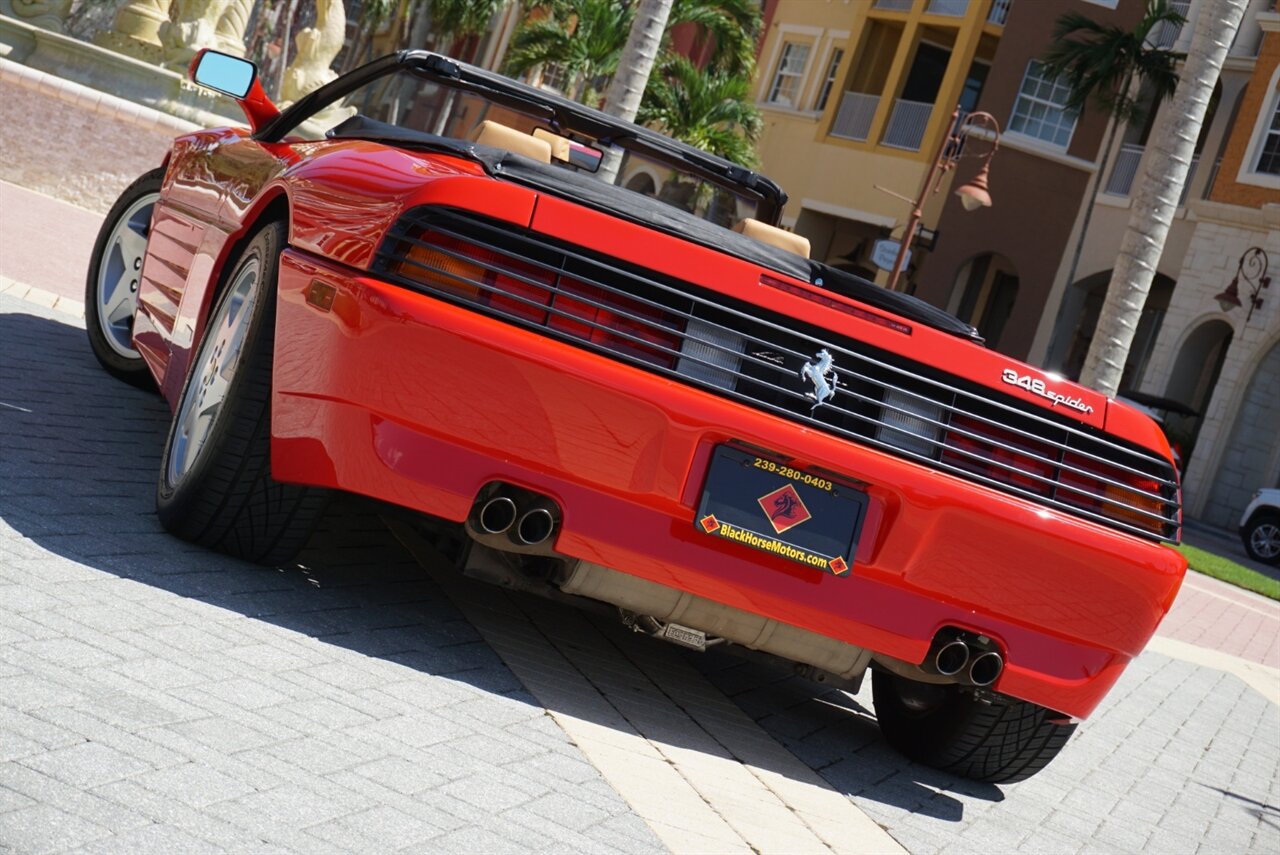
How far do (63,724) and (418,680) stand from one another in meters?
1.19

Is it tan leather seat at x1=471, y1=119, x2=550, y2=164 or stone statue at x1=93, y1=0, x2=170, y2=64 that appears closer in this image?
tan leather seat at x1=471, y1=119, x2=550, y2=164

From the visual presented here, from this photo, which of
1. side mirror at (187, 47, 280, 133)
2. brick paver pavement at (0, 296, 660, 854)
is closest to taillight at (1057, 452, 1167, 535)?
brick paver pavement at (0, 296, 660, 854)

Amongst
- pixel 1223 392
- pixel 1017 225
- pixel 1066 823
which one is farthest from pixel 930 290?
pixel 1066 823

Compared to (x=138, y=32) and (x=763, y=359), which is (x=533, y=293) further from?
(x=138, y=32)

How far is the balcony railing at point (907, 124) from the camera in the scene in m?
39.7

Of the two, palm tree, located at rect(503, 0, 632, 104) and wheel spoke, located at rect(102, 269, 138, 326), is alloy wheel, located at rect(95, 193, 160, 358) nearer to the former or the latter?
wheel spoke, located at rect(102, 269, 138, 326)

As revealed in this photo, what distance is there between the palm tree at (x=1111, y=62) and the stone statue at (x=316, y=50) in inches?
726

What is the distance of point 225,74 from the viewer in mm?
6020

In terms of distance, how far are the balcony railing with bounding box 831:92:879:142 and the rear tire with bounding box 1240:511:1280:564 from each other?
1810 centimetres

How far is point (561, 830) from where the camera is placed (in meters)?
3.38

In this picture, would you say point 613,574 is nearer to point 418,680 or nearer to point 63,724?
point 418,680

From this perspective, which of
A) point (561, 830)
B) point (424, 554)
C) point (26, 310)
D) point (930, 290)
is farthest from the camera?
point (930, 290)

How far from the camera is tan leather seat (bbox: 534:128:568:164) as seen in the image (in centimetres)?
558

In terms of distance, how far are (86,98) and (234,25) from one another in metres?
3.95
